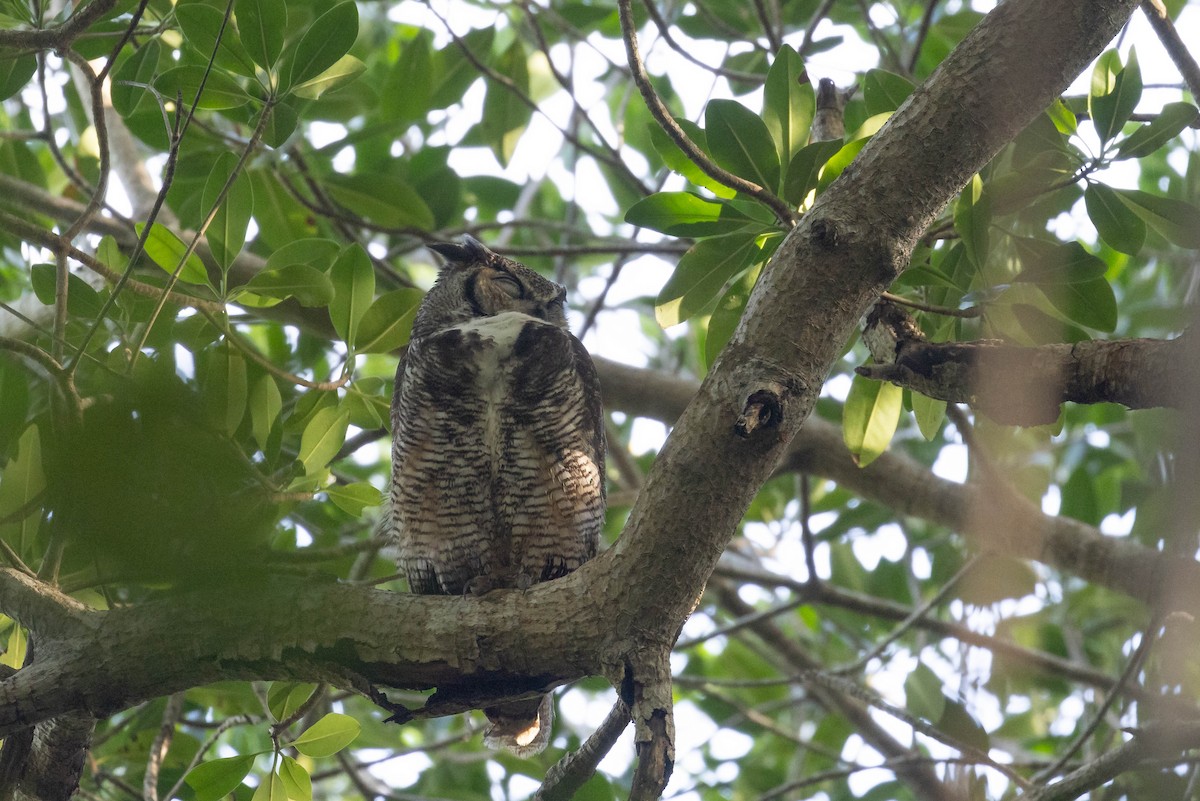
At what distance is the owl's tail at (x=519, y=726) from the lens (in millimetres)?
3572

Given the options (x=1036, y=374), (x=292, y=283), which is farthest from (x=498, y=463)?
(x=1036, y=374)

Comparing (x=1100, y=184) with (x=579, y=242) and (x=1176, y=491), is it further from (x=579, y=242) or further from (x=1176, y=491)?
(x=579, y=242)

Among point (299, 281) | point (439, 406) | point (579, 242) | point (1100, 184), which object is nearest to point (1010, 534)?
point (1100, 184)

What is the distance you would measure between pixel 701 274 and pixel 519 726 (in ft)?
5.60

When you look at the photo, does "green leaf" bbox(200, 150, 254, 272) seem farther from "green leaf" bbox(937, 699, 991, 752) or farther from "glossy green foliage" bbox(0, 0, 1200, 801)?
"green leaf" bbox(937, 699, 991, 752)

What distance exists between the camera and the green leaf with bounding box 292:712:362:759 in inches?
124

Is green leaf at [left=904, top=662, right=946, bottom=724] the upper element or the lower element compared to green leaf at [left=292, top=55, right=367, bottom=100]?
lower

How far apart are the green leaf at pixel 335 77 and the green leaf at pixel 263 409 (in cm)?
95

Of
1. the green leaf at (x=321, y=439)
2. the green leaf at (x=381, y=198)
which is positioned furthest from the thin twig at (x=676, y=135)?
the green leaf at (x=381, y=198)

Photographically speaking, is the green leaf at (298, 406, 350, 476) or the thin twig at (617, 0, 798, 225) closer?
the thin twig at (617, 0, 798, 225)

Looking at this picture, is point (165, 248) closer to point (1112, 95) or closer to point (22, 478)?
point (22, 478)

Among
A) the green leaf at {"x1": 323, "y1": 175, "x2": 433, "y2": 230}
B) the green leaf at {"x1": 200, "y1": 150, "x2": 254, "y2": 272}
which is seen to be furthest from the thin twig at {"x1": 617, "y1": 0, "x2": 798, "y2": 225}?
the green leaf at {"x1": 323, "y1": 175, "x2": 433, "y2": 230}

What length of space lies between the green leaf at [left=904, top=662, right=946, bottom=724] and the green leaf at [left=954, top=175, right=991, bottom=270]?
6.04ft

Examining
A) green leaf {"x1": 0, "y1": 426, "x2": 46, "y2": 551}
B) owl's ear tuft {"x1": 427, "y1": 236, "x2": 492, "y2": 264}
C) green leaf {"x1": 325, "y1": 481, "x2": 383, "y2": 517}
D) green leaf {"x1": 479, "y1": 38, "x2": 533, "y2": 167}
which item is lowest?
green leaf {"x1": 0, "y1": 426, "x2": 46, "y2": 551}
